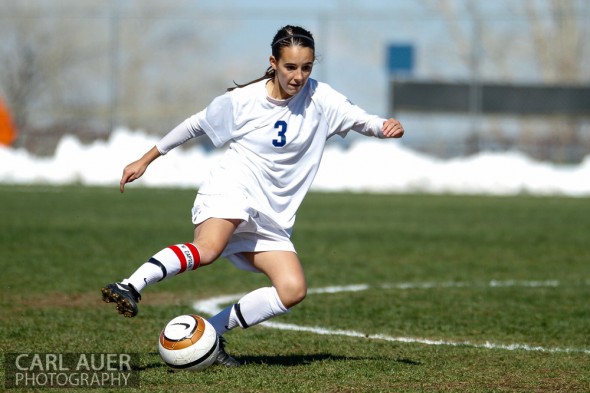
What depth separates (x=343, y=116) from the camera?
20.5ft

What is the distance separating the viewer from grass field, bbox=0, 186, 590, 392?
18.9 ft

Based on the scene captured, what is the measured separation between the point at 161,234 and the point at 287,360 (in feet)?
27.5

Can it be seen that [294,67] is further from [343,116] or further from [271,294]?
[271,294]

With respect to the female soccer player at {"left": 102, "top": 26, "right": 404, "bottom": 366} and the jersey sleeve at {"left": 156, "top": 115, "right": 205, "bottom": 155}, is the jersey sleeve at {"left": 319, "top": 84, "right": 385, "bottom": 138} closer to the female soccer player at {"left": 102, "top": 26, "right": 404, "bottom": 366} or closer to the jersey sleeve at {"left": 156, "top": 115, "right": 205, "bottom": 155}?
the female soccer player at {"left": 102, "top": 26, "right": 404, "bottom": 366}

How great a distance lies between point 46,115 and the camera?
95.2ft

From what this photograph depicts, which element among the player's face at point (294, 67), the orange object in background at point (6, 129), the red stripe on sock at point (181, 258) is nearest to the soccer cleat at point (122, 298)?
the red stripe on sock at point (181, 258)

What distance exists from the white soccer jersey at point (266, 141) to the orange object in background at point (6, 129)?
22841mm

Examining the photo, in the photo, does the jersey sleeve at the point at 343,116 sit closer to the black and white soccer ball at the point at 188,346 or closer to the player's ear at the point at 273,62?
the player's ear at the point at 273,62

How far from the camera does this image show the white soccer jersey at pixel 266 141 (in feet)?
19.7

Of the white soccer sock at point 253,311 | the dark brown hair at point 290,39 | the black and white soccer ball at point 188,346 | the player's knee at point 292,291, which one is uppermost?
the dark brown hair at point 290,39

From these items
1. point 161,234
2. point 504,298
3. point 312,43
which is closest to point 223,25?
point 161,234

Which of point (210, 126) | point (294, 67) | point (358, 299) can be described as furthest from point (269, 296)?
point (358, 299)

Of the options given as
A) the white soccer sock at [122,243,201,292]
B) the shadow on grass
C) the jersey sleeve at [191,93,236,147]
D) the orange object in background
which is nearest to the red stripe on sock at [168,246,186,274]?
the white soccer sock at [122,243,201,292]

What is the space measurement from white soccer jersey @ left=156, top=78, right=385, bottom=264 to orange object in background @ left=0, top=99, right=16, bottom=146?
2284cm
